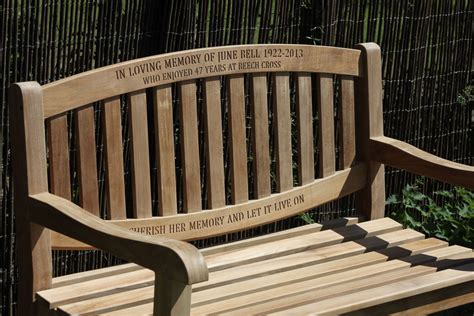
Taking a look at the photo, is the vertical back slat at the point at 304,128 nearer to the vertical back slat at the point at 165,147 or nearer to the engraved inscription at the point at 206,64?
the engraved inscription at the point at 206,64

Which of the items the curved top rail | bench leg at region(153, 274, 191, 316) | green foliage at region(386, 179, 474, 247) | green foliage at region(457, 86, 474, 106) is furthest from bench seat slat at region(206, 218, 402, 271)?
green foliage at region(457, 86, 474, 106)

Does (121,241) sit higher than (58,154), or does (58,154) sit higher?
(58,154)

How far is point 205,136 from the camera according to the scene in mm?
4156

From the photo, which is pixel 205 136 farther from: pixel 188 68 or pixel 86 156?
pixel 86 156

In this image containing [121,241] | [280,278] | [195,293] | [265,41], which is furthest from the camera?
[265,41]

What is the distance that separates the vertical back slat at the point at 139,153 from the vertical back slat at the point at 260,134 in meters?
0.41

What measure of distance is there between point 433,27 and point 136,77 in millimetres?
2430

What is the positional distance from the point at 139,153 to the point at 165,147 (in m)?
0.10

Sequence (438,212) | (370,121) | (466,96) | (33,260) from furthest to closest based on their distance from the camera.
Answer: (466,96) < (438,212) < (370,121) < (33,260)

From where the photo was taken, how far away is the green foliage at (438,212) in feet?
18.9

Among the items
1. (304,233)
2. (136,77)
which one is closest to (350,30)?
(304,233)

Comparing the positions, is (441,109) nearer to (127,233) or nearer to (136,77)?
(136,77)

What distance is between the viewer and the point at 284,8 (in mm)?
5414

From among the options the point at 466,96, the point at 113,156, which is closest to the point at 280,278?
the point at 113,156
